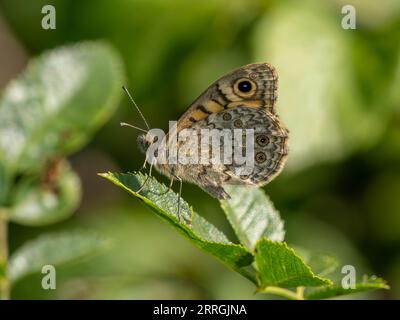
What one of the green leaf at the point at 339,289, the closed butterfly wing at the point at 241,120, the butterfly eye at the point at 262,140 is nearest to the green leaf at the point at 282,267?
the green leaf at the point at 339,289

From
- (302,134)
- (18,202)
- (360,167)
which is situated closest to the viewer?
(18,202)

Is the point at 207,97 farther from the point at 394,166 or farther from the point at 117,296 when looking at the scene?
the point at 394,166

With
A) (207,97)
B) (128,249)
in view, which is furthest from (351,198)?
(207,97)

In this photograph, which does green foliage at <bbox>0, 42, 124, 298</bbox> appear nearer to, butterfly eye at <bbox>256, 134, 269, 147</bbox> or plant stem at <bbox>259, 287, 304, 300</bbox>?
butterfly eye at <bbox>256, 134, 269, 147</bbox>

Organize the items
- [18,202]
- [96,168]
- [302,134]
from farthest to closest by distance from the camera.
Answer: [96,168] < [302,134] < [18,202]

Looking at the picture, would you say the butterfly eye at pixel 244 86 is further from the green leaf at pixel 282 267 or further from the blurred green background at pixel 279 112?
the blurred green background at pixel 279 112
